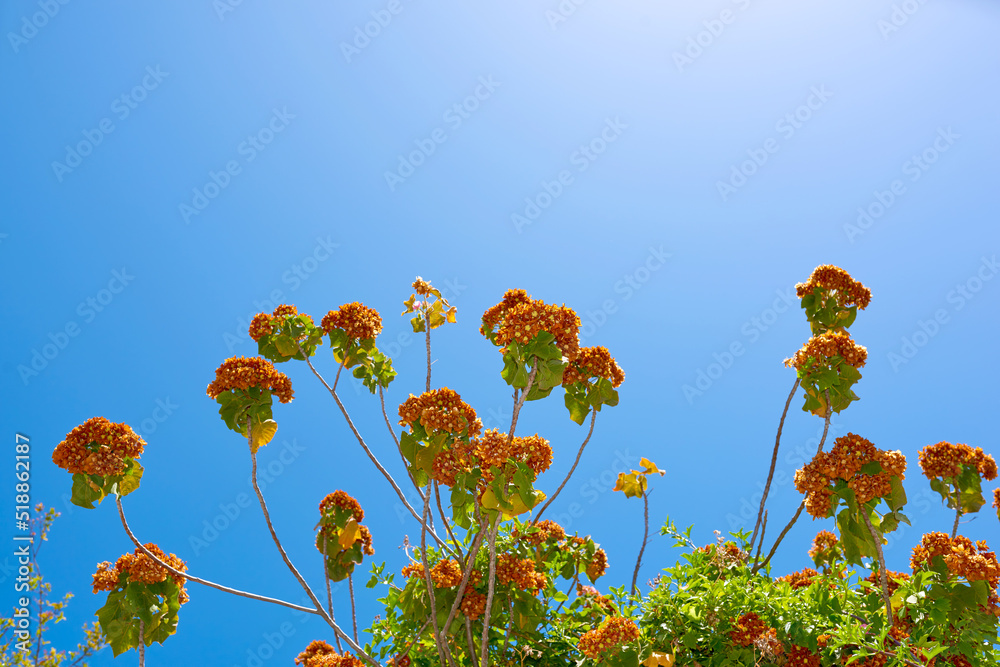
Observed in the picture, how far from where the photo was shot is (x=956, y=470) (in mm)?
3777

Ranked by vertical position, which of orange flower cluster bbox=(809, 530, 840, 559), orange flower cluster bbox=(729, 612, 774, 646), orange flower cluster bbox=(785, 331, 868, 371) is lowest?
orange flower cluster bbox=(729, 612, 774, 646)

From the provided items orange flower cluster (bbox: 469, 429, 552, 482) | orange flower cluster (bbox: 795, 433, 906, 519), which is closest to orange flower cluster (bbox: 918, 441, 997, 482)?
orange flower cluster (bbox: 795, 433, 906, 519)

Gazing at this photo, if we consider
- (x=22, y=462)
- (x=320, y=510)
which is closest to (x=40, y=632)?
(x=22, y=462)

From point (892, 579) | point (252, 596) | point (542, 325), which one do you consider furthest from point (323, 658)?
point (892, 579)

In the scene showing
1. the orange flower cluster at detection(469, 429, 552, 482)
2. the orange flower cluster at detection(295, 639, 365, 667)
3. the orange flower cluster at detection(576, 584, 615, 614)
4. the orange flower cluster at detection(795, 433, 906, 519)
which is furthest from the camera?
the orange flower cluster at detection(576, 584, 615, 614)

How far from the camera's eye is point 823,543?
484 centimetres

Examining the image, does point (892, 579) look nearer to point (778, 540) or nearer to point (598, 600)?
point (778, 540)

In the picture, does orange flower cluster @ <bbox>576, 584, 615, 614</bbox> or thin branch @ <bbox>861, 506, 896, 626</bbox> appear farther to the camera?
orange flower cluster @ <bbox>576, 584, 615, 614</bbox>

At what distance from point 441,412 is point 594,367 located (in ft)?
3.32

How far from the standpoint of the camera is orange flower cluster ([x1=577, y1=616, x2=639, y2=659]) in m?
2.97

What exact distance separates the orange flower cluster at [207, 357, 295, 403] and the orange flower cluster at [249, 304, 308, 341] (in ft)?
1.28

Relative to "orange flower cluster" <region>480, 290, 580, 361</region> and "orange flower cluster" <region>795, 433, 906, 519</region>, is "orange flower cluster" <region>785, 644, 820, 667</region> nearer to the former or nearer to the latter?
"orange flower cluster" <region>795, 433, 906, 519</region>

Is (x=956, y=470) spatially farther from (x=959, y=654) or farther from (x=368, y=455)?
(x=368, y=455)

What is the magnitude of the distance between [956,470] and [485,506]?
2960mm
